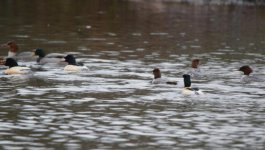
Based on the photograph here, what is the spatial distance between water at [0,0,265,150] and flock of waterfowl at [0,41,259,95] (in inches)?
16.9

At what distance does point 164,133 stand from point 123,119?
2.10m

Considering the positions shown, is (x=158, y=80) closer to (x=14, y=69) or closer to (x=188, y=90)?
(x=188, y=90)

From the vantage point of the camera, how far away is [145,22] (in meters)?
55.1

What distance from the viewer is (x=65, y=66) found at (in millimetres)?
33500

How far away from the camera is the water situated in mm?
20312

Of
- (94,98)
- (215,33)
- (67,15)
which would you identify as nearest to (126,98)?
(94,98)

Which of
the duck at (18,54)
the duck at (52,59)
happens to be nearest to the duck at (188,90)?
the duck at (52,59)

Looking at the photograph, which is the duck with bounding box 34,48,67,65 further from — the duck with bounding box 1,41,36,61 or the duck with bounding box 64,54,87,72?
the duck with bounding box 64,54,87,72

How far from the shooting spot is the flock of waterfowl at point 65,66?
27438 millimetres

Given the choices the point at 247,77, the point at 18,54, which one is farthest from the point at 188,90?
the point at 18,54

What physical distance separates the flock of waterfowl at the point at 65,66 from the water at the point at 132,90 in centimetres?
43

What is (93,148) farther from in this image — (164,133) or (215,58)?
(215,58)

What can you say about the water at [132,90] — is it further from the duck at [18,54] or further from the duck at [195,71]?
the duck at [18,54]

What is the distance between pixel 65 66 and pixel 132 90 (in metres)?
6.49
